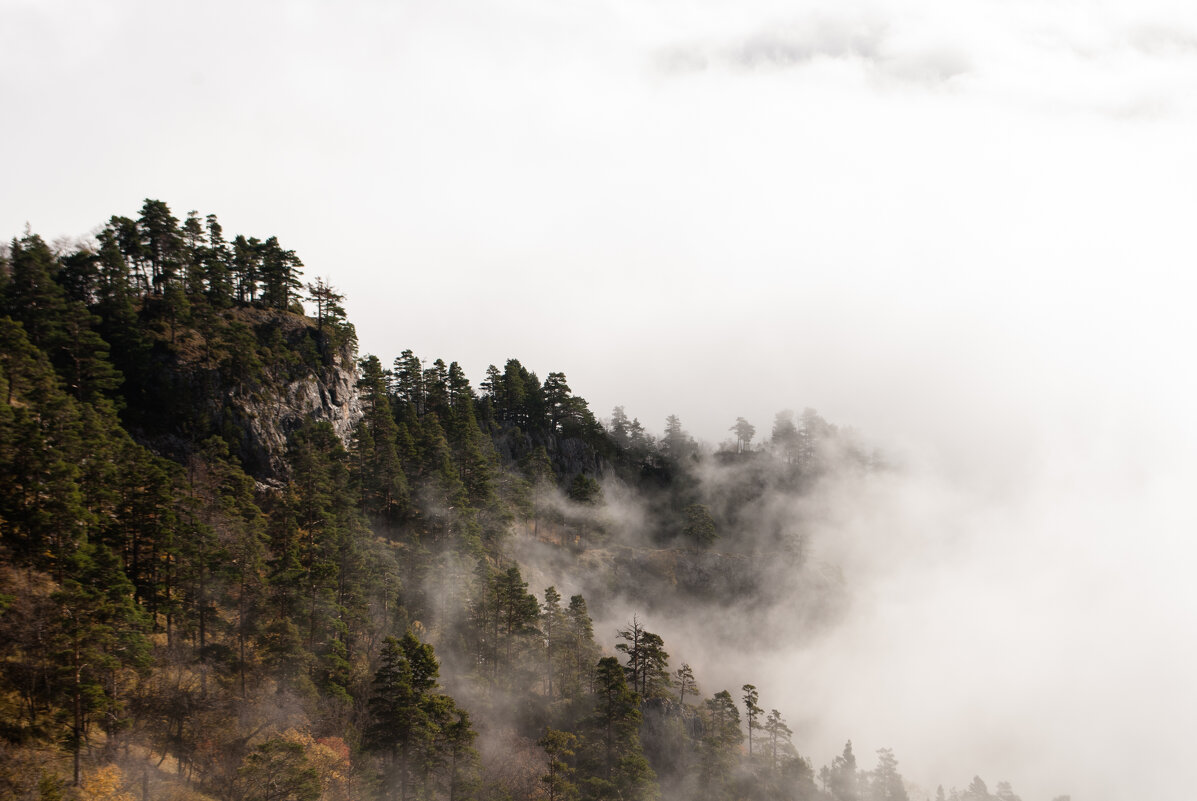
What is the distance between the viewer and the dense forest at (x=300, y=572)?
3866 cm

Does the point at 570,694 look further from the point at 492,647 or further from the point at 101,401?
the point at 101,401

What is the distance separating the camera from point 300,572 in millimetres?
52906

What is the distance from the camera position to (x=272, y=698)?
158 ft

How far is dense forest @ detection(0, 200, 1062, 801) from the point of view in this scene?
3866 centimetres

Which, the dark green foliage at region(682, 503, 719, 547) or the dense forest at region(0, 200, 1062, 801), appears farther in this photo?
the dark green foliage at region(682, 503, 719, 547)

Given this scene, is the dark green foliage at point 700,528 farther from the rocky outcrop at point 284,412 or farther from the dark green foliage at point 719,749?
the rocky outcrop at point 284,412

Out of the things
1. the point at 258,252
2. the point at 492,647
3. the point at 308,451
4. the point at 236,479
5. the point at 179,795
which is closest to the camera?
the point at 179,795

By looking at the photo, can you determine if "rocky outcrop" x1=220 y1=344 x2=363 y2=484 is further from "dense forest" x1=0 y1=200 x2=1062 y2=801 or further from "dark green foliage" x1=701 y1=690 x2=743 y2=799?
"dark green foliage" x1=701 y1=690 x2=743 y2=799

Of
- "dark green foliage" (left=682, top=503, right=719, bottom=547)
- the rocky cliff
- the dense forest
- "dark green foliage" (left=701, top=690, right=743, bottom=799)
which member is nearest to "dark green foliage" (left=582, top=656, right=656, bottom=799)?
the dense forest

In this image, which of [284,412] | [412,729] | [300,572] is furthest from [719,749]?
[284,412]

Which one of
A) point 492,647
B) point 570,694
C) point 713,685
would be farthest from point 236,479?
point 713,685

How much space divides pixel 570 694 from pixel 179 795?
47.2m

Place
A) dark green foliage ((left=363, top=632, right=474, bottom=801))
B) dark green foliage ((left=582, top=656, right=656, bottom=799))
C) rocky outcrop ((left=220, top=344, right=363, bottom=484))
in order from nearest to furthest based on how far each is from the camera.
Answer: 1. dark green foliage ((left=363, top=632, right=474, bottom=801))
2. dark green foliage ((left=582, top=656, right=656, bottom=799))
3. rocky outcrop ((left=220, top=344, right=363, bottom=484))

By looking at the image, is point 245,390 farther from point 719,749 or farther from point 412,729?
point 719,749
